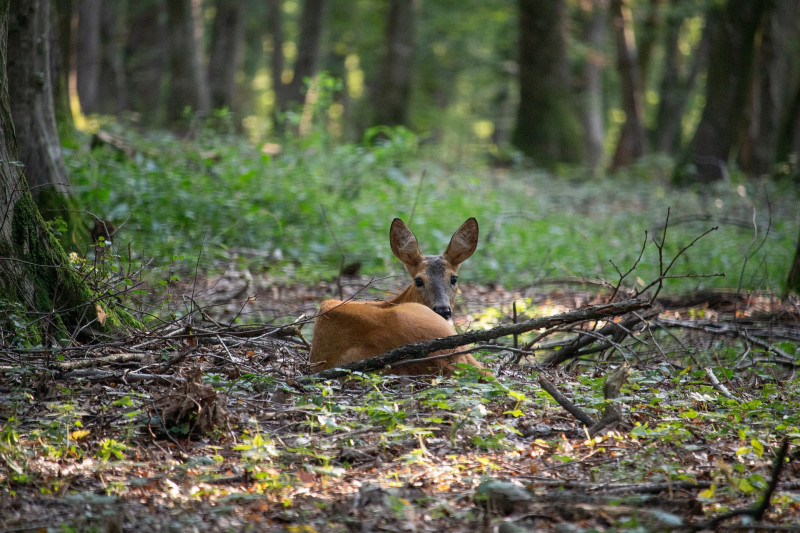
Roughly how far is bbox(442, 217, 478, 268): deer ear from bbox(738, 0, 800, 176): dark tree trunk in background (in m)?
13.7

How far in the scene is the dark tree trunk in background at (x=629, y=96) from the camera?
76.7 ft

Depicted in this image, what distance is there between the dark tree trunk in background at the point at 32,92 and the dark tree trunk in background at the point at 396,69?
1509 cm

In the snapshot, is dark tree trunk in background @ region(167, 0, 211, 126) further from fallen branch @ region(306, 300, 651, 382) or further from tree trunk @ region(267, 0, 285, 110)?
fallen branch @ region(306, 300, 651, 382)

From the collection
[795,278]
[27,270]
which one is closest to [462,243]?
[795,278]

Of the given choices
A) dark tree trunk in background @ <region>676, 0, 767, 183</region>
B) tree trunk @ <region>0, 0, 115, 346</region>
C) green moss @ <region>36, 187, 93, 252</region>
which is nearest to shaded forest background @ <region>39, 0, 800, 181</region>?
dark tree trunk in background @ <region>676, 0, 767, 183</region>

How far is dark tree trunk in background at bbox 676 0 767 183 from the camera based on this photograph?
17641mm

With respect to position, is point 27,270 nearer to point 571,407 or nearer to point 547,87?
point 571,407

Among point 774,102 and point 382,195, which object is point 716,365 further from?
point 774,102

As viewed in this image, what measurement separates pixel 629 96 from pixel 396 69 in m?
7.35

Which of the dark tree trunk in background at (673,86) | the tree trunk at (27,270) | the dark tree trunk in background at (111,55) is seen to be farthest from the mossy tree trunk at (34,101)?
the dark tree trunk in background at (673,86)

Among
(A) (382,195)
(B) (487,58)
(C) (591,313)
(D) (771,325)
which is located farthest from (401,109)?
(C) (591,313)

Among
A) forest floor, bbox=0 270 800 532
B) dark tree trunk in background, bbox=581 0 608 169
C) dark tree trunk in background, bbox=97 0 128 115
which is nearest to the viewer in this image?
forest floor, bbox=0 270 800 532

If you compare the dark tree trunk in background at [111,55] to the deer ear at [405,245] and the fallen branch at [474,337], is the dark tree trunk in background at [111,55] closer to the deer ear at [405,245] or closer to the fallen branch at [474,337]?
the deer ear at [405,245]

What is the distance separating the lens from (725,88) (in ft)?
59.3
